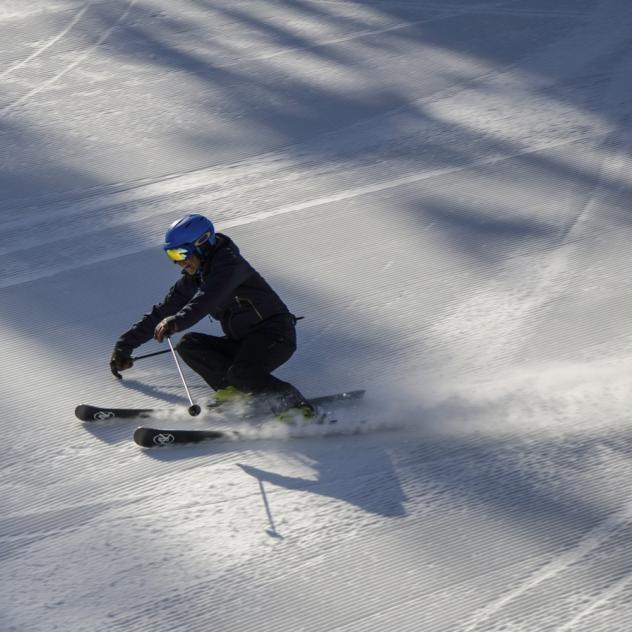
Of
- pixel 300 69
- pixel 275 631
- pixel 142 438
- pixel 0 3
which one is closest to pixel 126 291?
pixel 142 438

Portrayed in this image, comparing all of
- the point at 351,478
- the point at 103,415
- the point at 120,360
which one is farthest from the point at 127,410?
the point at 351,478

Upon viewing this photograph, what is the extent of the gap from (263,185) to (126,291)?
1904mm

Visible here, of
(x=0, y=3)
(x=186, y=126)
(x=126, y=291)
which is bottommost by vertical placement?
(x=126, y=291)

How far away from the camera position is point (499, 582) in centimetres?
445

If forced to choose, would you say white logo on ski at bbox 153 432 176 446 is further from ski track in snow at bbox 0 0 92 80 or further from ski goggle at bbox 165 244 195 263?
ski track in snow at bbox 0 0 92 80

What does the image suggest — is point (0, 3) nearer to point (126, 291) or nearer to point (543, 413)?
point (126, 291)

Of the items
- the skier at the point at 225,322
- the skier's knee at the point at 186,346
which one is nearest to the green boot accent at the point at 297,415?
the skier at the point at 225,322

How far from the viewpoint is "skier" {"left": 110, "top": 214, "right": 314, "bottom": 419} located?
5.62 metres

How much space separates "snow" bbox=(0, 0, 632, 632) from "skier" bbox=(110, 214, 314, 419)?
10.6 inches

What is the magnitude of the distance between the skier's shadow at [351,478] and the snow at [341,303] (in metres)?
0.02

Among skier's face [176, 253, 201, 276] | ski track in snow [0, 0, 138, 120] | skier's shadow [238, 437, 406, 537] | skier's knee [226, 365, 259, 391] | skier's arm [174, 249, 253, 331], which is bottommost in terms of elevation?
skier's shadow [238, 437, 406, 537]

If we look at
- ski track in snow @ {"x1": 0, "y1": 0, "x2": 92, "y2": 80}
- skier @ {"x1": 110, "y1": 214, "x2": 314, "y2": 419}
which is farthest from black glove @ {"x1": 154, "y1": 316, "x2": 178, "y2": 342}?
ski track in snow @ {"x1": 0, "y1": 0, "x2": 92, "y2": 80}

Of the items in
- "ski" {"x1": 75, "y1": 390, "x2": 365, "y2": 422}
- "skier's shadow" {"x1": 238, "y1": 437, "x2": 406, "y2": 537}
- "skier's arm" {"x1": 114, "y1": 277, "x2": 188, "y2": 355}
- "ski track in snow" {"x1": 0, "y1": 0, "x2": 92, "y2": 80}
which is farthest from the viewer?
"ski track in snow" {"x1": 0, "y1": 0, "x2": 92, "y2": 80}

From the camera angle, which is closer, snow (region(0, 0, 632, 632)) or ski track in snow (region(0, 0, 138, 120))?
snow (region(0, 0, 632, 632))
